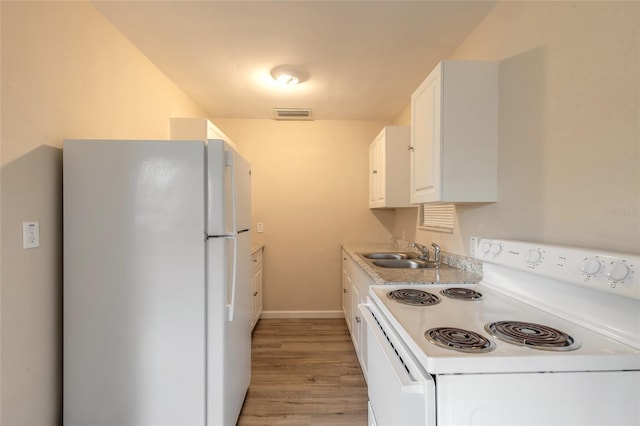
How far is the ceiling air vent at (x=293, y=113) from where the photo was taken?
3223 millimetres

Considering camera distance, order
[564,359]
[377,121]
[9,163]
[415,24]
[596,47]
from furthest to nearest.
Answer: [377,121] < [415,24] < [9,163] < [596,47] < [564,359]

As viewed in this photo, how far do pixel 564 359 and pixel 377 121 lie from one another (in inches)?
130

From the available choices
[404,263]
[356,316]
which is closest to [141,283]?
[356,316]

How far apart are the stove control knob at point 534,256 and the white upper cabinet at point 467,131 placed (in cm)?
48

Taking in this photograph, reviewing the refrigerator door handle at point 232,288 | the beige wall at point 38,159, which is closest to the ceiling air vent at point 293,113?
the beige wall at point 38,159

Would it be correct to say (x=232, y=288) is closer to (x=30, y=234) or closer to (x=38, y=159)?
(x=30, y=234)

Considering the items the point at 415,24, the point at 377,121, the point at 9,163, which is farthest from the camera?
the point at 377,121

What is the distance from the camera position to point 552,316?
1.07 metres

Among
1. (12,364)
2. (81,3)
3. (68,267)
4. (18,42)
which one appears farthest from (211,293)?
(81,3)

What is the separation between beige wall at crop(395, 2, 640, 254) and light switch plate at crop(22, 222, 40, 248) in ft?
7.52

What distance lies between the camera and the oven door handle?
0.76 meters

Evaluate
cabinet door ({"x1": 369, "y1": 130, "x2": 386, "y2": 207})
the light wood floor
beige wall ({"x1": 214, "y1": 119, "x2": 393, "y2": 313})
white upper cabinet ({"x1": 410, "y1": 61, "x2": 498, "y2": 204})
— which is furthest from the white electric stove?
beige wall ({"x1": 214, "y1": 119, "x2": 393, "y2": 313})

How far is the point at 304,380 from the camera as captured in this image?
2.21 m

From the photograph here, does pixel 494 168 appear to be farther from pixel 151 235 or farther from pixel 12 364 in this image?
pixel 12 364
